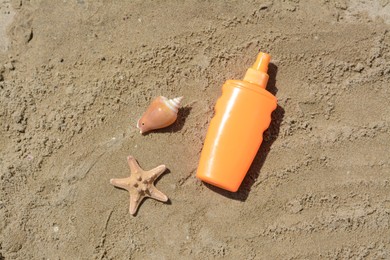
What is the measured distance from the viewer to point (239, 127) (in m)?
1.29

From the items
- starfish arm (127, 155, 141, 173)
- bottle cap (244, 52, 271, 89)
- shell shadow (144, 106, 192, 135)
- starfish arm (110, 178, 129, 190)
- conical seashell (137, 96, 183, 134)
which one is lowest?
starfish arm (110, 178, 129, 190)

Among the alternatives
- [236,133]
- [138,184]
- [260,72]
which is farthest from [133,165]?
[260,72]

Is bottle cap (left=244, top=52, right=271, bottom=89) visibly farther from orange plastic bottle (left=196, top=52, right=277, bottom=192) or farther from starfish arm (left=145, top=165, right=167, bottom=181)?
starfish arm (left=145, top=165, right=167, bottom=181)

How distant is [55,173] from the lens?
53.7 inches

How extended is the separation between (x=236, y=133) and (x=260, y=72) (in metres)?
0.19

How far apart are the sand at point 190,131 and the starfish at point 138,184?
0.03 metres

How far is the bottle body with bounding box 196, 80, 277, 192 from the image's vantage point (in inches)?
50.8

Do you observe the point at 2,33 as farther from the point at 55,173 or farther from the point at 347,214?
the point at 347,214

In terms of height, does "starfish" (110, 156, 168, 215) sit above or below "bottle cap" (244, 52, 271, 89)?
below

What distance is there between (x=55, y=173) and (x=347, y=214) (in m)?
0.88

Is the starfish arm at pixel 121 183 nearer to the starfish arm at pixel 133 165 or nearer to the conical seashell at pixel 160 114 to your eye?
the starfish arm at pixel 133 165

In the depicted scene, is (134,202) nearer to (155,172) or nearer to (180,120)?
(155,172)

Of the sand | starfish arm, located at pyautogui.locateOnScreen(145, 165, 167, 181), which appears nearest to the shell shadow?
the sand

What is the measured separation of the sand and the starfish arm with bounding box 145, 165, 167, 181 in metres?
0.03
